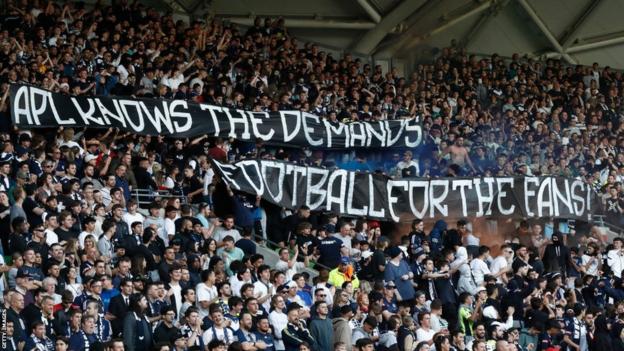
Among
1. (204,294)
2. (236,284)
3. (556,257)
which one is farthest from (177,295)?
(556,257)

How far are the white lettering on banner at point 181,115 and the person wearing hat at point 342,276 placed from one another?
4149mm

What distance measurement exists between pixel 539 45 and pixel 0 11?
15.2 metres

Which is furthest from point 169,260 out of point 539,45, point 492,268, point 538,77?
point 539,45

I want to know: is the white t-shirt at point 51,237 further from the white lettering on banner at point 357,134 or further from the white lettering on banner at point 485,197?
the white lettering on banner at point 485,197

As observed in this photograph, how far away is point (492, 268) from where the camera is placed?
19.4m

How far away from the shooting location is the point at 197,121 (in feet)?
68.3

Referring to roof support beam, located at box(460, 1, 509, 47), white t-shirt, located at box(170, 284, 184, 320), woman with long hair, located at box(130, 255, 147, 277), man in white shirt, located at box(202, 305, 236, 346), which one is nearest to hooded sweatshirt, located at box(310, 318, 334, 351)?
man in white shirt, located at box(202, 305, 236, 346)

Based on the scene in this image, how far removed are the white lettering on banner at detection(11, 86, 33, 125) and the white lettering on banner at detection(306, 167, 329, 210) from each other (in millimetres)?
4171

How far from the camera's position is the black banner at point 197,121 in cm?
1891

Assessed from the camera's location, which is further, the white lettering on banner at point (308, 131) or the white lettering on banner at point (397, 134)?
the white lettering on banner at point (397, 134)

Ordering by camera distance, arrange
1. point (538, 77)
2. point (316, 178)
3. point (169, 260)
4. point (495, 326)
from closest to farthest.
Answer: point (169, 260) → point (495, 326) → point (316, 178) → point (538, 77)

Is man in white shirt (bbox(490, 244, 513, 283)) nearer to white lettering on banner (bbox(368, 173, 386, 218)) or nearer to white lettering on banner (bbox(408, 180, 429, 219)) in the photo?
white lettering on banner (bbox(408, 180, 429, 219))

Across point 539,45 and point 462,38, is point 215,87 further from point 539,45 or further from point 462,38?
point 539,45

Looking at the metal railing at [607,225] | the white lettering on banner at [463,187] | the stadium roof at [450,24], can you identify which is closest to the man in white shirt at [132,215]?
the white lettering on banner at [463,187]
